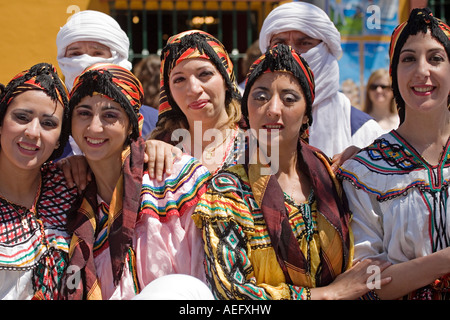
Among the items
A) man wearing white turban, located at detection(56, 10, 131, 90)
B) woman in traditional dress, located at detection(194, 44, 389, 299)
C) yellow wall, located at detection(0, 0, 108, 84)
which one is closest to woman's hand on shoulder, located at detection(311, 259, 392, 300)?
woman in traditional dress, located at detection(194, 44, 389, 299)

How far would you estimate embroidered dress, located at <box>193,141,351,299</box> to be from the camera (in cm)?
264

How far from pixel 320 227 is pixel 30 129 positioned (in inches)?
58.9

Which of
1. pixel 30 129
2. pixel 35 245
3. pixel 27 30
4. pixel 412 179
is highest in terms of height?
pixel 27 30

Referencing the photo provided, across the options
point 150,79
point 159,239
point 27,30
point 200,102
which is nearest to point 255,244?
point 159,239

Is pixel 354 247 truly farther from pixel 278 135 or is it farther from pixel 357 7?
pixel 357 7

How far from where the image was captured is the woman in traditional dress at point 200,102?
11.5 feet

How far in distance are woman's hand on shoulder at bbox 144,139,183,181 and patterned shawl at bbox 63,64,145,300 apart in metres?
0.04

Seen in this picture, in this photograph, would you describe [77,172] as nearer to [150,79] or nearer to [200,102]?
[200,102]

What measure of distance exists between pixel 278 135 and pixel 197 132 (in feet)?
2.86

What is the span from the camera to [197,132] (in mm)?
3600

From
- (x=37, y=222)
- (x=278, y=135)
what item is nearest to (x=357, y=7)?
(x=278, y=135)

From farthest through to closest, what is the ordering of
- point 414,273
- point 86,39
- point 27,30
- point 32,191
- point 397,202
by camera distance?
point 27,30 → point 86,39 → point 32,191 → point 397,202 → point 414,273

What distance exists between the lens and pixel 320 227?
9.07ft
